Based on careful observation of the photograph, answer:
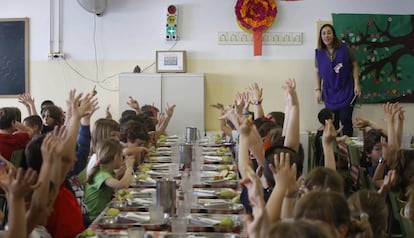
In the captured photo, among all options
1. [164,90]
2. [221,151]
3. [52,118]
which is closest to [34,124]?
[52,118]

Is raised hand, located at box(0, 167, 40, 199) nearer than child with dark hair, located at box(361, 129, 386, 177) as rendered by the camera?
Yes

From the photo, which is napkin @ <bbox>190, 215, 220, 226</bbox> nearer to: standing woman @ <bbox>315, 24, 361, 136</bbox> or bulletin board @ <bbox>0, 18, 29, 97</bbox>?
standing woman @ <bbox>315, 24, 361, 136</bbox>

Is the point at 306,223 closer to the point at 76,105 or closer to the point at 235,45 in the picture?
the point at 76,105

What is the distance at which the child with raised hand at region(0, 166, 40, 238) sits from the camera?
2008mm

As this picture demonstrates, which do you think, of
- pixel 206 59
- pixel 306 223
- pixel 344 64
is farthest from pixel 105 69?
pixel 306 223

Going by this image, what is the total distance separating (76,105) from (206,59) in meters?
4.86

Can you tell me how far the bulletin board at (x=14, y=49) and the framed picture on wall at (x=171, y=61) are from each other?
2081 millimetres

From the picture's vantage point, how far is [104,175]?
11.3ft

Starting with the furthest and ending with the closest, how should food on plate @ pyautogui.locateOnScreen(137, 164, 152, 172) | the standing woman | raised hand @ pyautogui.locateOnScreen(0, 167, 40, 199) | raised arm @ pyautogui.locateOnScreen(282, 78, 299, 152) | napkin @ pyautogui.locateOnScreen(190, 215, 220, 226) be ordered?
the standing woman
food on plate @ pyautogui.locateOnScreen(137, 164, 152, 172)
raised arm @ pyautogui.locateOnScreen(282, 78, 299, 152)
napkin @ pyautogui.locateOnScreen(190, 215, 220, 226)
raised hand @ pyautogui.locateOnScreen(0, 167, 40, 199)

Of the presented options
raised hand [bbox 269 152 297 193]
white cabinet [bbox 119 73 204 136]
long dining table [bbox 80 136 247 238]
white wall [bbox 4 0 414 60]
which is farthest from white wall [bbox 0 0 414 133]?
raised hand [bbox 269 152 297 193]

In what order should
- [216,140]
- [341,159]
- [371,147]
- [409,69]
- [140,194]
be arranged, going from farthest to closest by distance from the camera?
[409,69]
[216,140]
[341,159]
[371,147]
[140,194]

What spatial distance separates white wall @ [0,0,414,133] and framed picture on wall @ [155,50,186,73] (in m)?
0.15

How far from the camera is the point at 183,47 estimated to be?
811 centimetres

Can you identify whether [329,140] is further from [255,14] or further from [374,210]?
[255,14]
